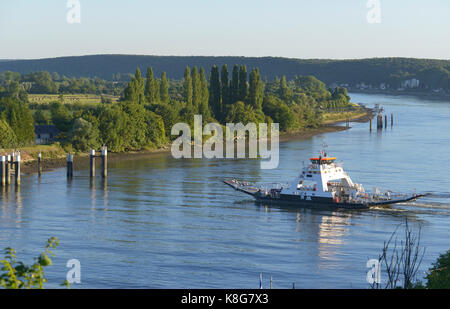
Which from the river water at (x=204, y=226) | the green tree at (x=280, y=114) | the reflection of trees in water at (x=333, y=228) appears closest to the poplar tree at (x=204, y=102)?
the green tree at (x=280, y=114)

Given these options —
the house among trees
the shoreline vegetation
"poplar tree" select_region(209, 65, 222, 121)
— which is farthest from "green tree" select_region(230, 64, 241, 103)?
the house among trees

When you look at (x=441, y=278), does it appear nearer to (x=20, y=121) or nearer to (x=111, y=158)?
(x=111, y=158)

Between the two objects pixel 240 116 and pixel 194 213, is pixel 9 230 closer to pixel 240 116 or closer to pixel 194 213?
pixel 194 213

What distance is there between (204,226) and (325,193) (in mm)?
12744

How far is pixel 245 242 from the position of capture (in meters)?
41.0

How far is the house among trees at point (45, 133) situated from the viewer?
86812 millimetres

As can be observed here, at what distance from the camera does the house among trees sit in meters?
86.8

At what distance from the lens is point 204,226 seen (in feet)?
149

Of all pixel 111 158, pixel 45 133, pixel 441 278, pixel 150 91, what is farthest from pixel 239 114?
pixel 441 278

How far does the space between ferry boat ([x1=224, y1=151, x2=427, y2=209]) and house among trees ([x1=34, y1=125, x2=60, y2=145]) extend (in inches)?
1580

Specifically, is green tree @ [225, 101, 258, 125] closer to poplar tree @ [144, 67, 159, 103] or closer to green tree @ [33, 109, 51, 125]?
poplar tree @ [144, 67, 159, 103]

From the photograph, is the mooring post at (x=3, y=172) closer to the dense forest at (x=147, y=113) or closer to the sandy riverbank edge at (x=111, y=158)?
the sandy riverbank edge at (x=111, y=158)
